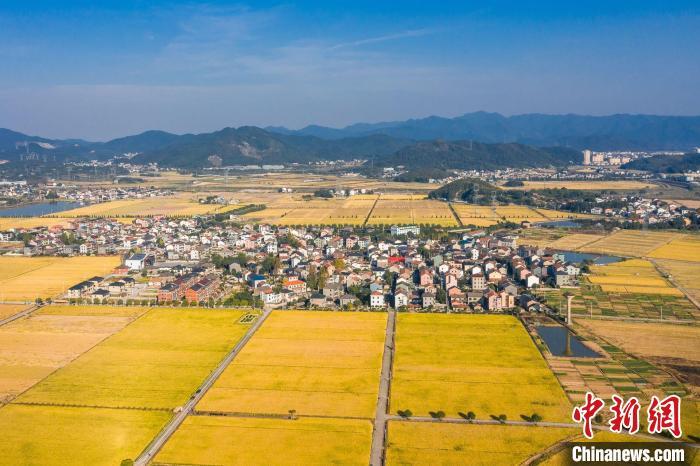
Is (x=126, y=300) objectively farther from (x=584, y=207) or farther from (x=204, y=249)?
(x=584, y=207)

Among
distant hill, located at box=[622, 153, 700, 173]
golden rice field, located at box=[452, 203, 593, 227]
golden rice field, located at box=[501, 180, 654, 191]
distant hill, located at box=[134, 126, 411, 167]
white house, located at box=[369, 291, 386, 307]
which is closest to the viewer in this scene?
white house, located at box=[369, 291, 386, 307]

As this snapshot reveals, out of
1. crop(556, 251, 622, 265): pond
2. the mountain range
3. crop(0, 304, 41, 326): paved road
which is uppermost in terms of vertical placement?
the mountain range

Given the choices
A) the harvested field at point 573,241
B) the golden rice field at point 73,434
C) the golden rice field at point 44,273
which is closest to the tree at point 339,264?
the golden rice field at point 44,273

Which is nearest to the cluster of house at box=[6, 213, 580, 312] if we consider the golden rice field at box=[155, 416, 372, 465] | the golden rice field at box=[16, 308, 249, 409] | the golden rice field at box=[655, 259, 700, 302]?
the golden rice field at box=[16, 308, 249, 409]

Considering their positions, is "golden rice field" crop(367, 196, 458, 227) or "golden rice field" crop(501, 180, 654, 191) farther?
"golden rice field" crop(501, 180, 654, 191)

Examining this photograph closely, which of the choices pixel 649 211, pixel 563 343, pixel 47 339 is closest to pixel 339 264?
pixel 563 343

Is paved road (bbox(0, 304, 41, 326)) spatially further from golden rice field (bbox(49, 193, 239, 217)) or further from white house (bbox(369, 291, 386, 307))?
golden rice field (bbox(49, 193, 239, 217))

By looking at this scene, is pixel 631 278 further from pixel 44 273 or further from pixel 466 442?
pixel 44 273

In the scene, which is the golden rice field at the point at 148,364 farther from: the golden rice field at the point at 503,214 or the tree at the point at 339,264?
the golden rice field at the point at 503,214
